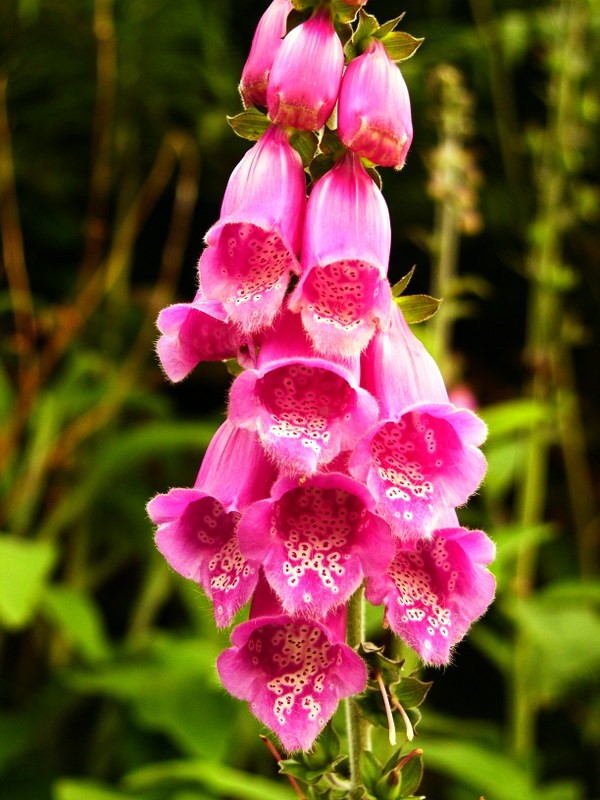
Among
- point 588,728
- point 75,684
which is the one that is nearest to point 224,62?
point 75,684

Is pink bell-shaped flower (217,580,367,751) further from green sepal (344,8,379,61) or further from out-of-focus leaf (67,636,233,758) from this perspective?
out-of-focus leaf (67,636,233,758)

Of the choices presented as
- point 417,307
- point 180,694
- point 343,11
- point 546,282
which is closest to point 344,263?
point 417,307

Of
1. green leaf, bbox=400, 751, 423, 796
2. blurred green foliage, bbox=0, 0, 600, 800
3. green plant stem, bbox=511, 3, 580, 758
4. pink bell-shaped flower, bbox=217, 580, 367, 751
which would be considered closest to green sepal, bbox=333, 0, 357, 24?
pink bell-shaped flower, bbox=217, 580, 367, 751

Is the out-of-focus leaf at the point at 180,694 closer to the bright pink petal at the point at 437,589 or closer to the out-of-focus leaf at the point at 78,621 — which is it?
the out-of-focus leaf at the point at 78,621

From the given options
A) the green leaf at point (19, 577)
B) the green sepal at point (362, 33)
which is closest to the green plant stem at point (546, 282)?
the green leaf at point (19, 577)

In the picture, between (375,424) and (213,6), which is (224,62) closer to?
(213,6)

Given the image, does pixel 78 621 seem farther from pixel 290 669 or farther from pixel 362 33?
pixel 362 33
